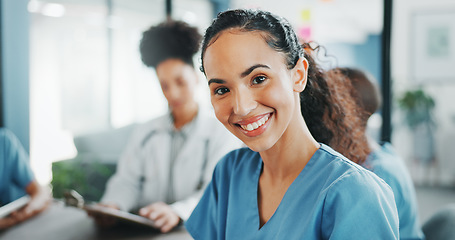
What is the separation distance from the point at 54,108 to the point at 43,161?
708 mm

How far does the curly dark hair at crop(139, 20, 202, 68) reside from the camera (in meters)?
1.78

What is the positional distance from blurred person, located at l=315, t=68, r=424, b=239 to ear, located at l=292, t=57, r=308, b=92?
0.17 m

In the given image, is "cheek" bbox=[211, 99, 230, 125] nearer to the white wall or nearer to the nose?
the nose

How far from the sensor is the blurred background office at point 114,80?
8.39ft

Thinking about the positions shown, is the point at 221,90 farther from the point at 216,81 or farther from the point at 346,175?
the point at 346,175

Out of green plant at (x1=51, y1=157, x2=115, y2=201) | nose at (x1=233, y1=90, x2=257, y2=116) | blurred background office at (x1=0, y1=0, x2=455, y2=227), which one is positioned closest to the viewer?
nose at (x1=233, y1=90, x2=257, y2=116)

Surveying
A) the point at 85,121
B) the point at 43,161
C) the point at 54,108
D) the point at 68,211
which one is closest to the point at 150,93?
the point at 85,121

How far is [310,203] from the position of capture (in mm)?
835

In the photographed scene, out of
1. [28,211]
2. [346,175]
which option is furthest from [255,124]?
[28,211]

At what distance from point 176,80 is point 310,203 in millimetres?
1050

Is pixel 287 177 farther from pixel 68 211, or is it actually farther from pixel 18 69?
pixel 18 69

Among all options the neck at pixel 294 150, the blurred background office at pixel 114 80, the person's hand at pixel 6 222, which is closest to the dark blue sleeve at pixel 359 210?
the neck at pixel 294 150

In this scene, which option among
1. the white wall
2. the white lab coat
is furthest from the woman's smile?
the white wall

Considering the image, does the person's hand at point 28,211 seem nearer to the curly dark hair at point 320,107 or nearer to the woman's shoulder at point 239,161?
the woman's shoulder at point 239,161
